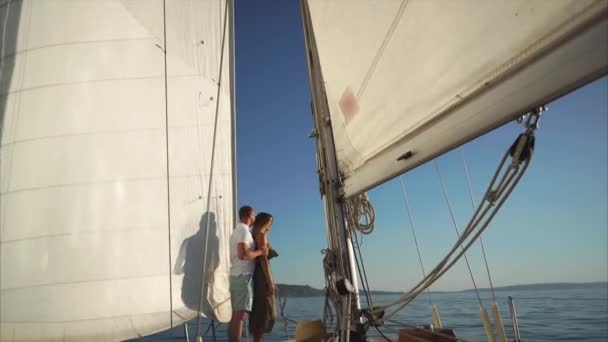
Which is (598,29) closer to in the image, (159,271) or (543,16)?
(543,16)

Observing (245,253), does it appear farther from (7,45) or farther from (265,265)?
(7,45)

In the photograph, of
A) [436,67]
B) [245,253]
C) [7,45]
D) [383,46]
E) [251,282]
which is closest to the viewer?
[436,67]

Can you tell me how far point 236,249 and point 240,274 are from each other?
200 millimetres

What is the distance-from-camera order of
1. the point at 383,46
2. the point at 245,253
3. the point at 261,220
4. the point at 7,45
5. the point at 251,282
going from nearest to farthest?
1. the point at 383,46
2. the point at 245,253
3. the point at 251,282
4. the point at 261,220
5. the point at 7,45

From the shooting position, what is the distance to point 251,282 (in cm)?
282

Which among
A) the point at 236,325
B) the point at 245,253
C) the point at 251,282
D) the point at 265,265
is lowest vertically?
the point at 236,325

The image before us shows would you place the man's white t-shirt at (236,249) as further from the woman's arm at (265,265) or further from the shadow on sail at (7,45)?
the shadow on sail at (7,45)

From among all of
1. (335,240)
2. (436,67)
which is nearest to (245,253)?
(335,240)

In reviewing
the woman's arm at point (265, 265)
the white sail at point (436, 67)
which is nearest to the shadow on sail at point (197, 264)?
the woman's arm at point (265, 265)

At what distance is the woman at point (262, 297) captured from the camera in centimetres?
277

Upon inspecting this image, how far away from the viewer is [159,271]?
271cm

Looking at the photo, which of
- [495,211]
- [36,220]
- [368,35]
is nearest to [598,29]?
[495,211]

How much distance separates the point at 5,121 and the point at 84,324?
1980 millimetres

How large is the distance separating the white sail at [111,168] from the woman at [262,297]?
24 cm
